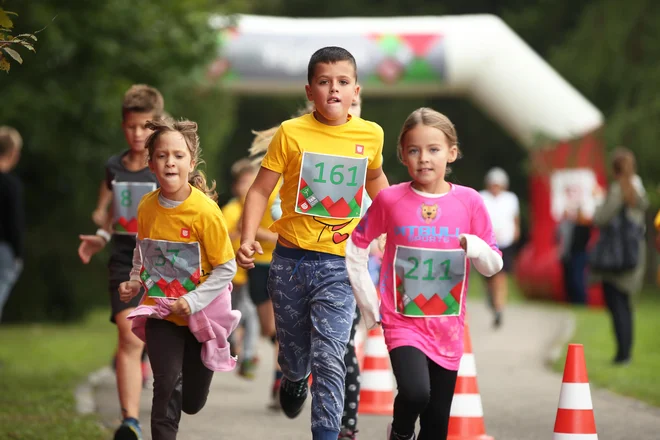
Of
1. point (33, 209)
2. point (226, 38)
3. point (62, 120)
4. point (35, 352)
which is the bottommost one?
point (35, 352)

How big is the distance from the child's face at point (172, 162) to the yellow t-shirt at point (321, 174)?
0.41m

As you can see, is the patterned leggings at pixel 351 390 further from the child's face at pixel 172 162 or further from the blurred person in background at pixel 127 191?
the child's face at pixel 172 162

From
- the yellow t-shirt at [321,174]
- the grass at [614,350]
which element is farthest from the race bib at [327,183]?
the grass at [614,350]

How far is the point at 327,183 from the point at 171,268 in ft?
2.77

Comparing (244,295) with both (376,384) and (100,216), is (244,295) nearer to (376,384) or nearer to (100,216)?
(376,384)

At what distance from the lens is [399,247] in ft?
18.8

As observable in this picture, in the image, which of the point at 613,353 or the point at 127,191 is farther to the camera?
the point at 613,353

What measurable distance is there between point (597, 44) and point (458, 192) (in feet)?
73.1

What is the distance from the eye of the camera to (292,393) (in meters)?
6.59

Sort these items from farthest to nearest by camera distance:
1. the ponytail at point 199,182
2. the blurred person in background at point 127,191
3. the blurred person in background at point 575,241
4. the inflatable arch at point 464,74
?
the inflatable arch at point 464,74
the blurred person in background at point 575,241
the blurred person in background at point 127,191
the ponytail at point 199,182


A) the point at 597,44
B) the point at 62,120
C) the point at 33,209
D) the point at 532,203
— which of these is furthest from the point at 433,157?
the point at 597,44

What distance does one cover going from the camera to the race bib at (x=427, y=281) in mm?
5691

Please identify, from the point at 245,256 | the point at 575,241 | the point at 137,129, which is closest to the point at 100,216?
the point at 137,129

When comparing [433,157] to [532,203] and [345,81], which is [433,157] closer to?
[345,81]
